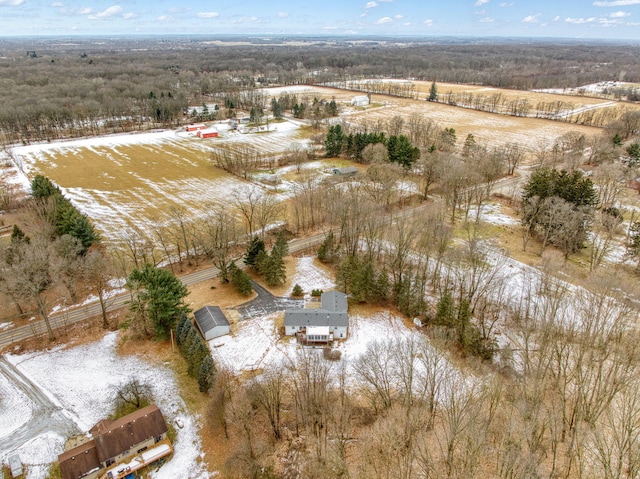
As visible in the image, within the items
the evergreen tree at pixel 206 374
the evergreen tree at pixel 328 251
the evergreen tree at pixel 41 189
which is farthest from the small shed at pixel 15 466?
the evergreen tree at pixel 41 189

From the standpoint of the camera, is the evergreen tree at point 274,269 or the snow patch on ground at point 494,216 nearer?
the evergreen tree at point 274,269

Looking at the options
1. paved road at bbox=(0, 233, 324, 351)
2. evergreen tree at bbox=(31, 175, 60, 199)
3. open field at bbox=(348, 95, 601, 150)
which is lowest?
paved road at bbox=(0, 233, 324, 351)

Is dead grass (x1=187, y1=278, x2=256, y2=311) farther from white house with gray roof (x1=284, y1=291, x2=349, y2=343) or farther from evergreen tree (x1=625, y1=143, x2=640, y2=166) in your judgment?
evergreen tree (x1=625, y1=143, x2=640, y2=166)

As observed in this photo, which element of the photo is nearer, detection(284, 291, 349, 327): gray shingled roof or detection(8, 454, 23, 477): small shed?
detection(8, 454, 23, 477): small shed

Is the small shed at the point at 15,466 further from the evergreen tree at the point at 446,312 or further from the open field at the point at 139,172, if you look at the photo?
the open field at the point at 139,172

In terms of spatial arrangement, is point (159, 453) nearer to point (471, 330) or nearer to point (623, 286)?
point (471, 330)

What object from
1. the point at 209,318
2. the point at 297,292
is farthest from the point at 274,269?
the point at 209,318

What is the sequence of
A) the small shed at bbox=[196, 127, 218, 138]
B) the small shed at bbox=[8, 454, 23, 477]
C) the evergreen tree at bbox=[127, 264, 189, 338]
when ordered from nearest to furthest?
1. the small shed at bbox=[8, 454, 23, 477]
2. the evergreen tree at bbox=[127, 264, 189, 338]
3. the small shed at bbox=[196, 127, 218, 138]

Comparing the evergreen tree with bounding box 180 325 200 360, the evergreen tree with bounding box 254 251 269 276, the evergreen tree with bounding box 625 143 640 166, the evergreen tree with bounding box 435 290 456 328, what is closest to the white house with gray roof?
the evergreen tree with bounding box 254 251 269 276
